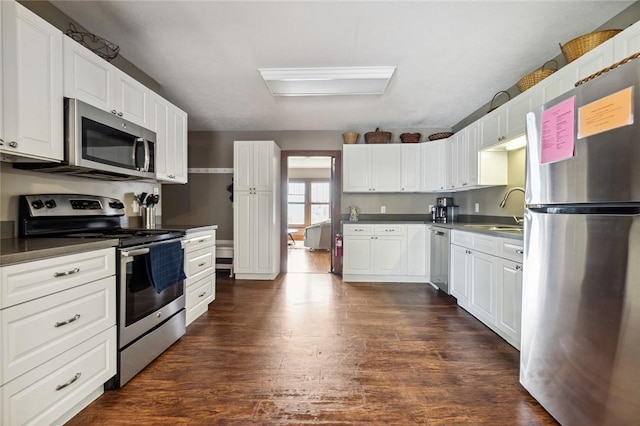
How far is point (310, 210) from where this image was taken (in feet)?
32.6

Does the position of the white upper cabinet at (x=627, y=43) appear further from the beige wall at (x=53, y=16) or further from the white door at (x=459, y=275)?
the beige wall at (x=53, y=16)

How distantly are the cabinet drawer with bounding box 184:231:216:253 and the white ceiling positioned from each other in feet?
5.87

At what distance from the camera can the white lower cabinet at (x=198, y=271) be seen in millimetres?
2519

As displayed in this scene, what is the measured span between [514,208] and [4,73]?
408 cm

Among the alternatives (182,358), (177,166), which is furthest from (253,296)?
(177,166)

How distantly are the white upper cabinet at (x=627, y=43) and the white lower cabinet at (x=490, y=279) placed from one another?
1210mm

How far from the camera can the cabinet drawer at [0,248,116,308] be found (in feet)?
3.71

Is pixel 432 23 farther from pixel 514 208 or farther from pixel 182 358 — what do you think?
pixel 182 358

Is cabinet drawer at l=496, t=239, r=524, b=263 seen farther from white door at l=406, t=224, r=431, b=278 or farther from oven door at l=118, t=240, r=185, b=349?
oven door at l=118, t=240, r=185, b=349

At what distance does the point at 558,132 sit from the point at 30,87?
9.04ft

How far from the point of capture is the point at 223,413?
1.48 m

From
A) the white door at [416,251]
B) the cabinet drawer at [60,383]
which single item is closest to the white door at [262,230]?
the white door at [416,251]

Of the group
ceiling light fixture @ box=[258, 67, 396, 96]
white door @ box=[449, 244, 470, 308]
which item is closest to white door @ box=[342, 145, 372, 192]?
ceiling light fixture @ box=[258, 67, 396, 96]

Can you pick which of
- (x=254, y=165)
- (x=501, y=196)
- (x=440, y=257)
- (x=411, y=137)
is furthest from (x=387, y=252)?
(x=254, y=165)
